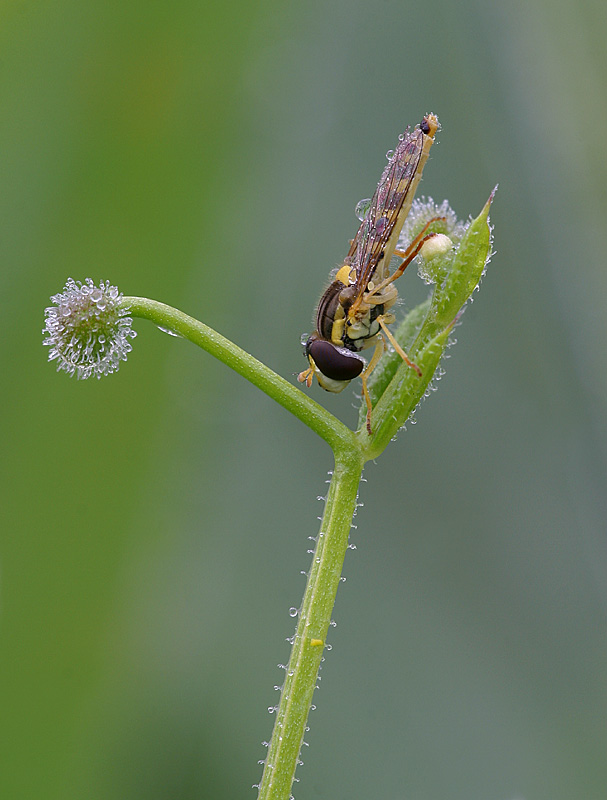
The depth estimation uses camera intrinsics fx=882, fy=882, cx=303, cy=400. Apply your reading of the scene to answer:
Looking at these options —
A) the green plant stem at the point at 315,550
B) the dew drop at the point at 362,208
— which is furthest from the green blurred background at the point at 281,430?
the green plant stem at the point at 315,550

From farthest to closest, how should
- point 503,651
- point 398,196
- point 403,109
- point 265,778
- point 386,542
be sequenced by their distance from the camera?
point 403,109
point 386,542
point 503,651
point 398,196
point 265,778

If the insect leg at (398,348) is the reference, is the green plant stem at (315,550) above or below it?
below

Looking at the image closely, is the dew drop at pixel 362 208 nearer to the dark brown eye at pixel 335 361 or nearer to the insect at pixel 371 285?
the insect at pixel 371 285

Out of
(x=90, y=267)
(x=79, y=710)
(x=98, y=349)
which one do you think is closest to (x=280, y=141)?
(x=90, y=267)

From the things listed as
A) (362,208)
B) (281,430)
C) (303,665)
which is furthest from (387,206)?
(281,430)

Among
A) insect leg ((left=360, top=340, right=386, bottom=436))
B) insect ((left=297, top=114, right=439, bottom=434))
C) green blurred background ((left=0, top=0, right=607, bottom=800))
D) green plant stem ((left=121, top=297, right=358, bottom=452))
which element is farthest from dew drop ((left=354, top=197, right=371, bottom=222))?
green blurred background ((left=0, top=0, right=607, bottom=800))

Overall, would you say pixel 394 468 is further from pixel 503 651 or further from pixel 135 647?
pixel 135 647

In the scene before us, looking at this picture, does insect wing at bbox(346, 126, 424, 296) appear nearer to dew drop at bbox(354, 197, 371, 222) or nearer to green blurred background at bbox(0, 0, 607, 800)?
dew drop at bbox(354, 197, 371, 222)

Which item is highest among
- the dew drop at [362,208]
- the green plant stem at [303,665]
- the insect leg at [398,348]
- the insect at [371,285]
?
the dew drop at [362,208]
